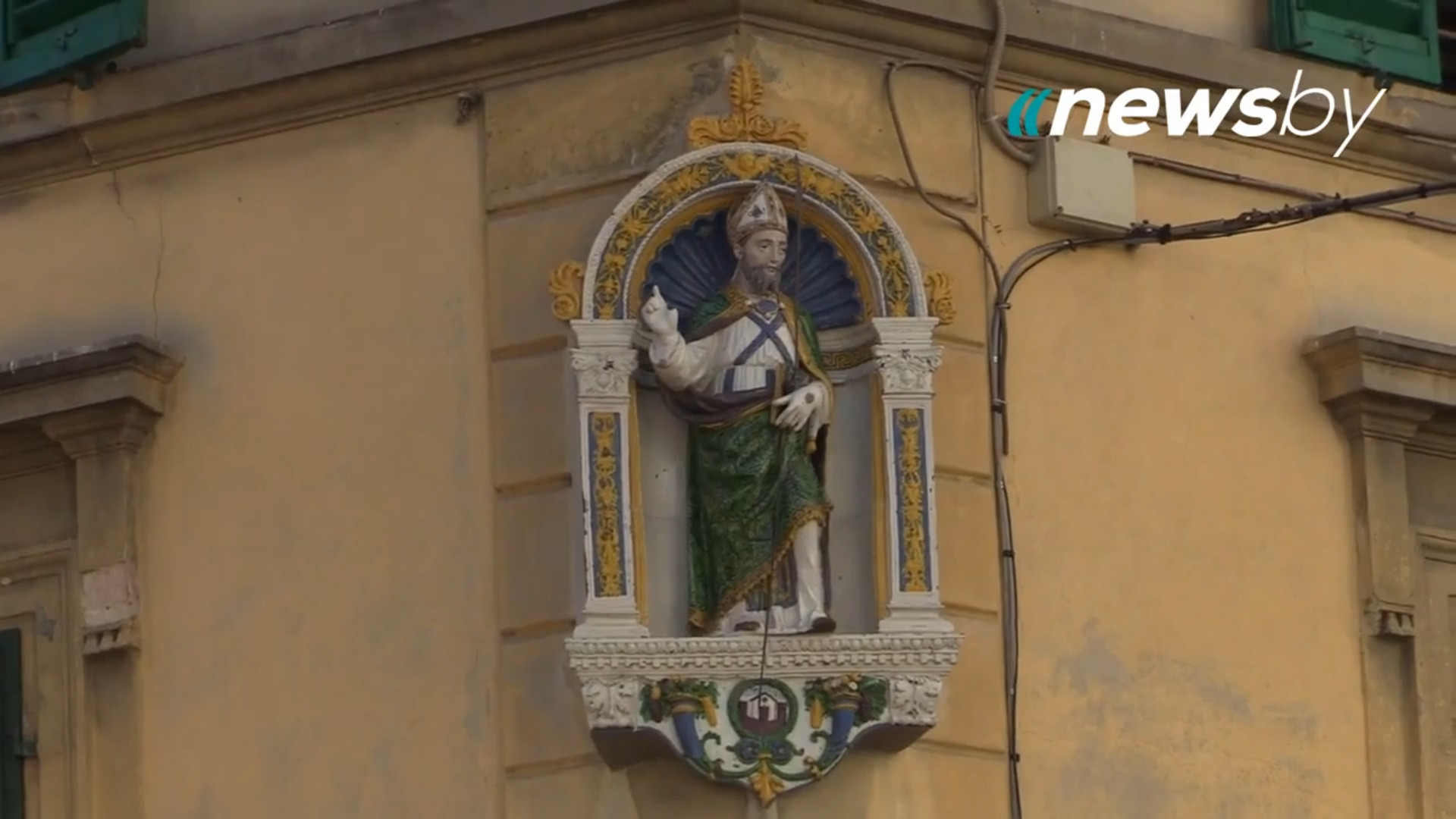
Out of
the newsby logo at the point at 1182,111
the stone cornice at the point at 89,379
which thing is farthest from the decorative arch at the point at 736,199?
the stone cornice at the point at 89,379

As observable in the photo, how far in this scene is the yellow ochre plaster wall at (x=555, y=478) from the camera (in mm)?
11086

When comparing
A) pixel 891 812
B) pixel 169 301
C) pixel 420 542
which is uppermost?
pixel 169 301

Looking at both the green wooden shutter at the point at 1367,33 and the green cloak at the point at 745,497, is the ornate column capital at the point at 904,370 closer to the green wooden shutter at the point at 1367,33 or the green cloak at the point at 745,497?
the green cloak at the point at 745,497

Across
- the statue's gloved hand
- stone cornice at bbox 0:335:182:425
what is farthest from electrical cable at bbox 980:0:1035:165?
stone cornice at bbox 0:335:182:425

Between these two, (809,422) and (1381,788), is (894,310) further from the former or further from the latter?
(1381,788)

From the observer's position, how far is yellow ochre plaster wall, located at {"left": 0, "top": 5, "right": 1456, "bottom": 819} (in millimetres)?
11086

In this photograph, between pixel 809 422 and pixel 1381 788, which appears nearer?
pixel 809 422

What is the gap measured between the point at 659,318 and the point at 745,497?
1.77 ft

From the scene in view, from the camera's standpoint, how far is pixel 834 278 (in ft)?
36.5

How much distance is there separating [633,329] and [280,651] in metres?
1.43

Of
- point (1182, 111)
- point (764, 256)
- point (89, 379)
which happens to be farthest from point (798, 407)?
point (89, 379)

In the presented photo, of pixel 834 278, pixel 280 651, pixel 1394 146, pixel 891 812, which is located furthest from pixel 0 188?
pixel 1394 146

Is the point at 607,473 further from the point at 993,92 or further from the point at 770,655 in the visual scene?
the point at 993,92

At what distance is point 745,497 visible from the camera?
426 inches
